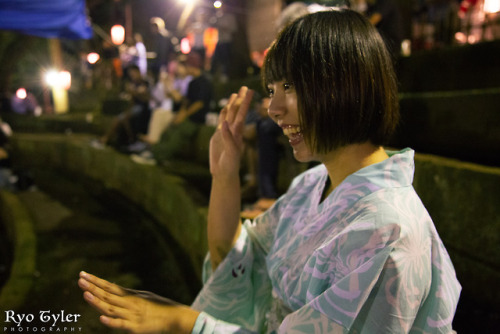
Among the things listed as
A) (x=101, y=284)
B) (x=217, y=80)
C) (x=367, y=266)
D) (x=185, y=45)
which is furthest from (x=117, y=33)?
(x=367, y=266)

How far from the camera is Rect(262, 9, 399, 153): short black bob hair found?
1.18m

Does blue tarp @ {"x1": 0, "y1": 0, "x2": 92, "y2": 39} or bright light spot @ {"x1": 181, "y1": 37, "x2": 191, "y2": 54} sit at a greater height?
blue tarp @ {"x1": 0, "y1": 0, "x2": 92, "y2": 39}

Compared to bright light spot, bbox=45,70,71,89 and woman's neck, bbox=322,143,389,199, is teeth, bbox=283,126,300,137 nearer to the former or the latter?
woman's neck, bbox=322,143,389,199

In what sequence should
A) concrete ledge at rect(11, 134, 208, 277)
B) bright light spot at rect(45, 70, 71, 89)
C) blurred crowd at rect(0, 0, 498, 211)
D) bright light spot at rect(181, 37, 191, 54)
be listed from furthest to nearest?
1. bright light spot at rect(45, 70, 71, 89)
2. bright light spot at rect(181, 37, 191, 54)
3. concrete ledge at rect(11, 134, 208, 277)
4. blurred crowd at rect(0, 0, 498, 211)

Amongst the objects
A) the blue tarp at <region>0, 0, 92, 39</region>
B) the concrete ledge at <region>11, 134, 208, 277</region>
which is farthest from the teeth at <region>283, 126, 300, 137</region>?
the blue tarp at <region>0, 0, 92, 39</region>

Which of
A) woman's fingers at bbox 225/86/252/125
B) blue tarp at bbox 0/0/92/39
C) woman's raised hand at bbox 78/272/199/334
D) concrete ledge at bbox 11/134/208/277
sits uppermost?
blue tarp at bbox 0/0/92/39

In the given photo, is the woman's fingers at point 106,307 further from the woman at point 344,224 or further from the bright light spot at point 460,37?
the bright light spot at point 460,37

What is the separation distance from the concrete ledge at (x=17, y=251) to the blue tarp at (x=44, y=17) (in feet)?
8.92

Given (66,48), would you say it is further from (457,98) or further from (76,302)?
(457,98)

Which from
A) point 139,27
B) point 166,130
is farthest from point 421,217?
point 139,27

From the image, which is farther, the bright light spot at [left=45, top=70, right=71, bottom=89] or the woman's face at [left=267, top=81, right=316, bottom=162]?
the bright light spot at [left=45, top=70, right=71, bottom=89]

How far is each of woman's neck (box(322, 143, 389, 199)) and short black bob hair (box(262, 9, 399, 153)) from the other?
0.17 ft

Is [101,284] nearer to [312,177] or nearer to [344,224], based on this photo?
[344,224]

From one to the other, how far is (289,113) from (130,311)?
33.1 inches
